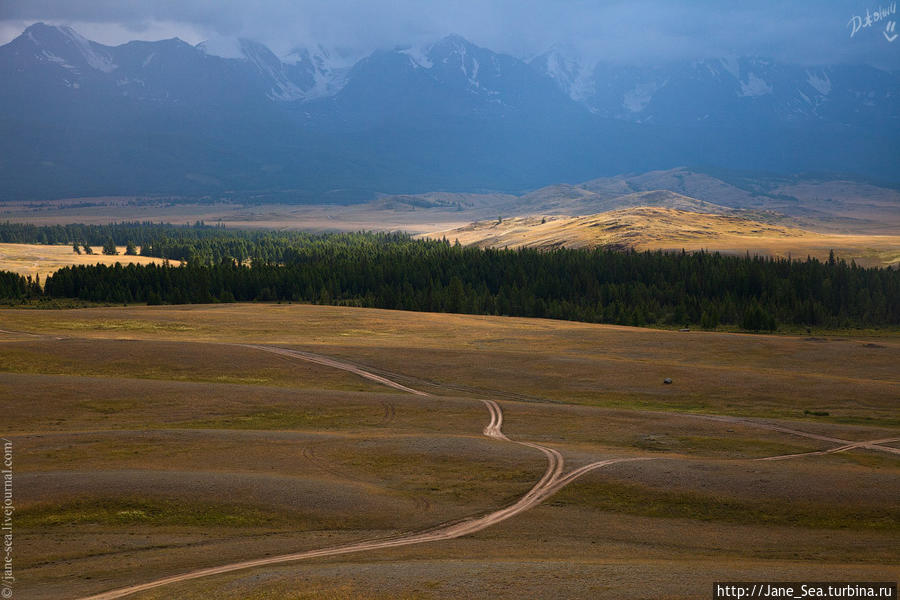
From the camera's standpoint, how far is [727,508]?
37906 millimetres

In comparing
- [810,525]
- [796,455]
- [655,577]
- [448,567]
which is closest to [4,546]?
[448,567]

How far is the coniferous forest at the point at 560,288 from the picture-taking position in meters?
152

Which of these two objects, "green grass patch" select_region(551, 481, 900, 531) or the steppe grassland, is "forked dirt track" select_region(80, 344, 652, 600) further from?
"green grass patch" select_region(551, 481, 900, 531)

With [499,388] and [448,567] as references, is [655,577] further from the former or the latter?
[499,388]

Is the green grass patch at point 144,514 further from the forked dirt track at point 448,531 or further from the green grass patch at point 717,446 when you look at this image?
the green grass patch at point 717,446

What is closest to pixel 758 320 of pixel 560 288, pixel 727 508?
pixel 560 288

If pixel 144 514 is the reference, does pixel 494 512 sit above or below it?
below

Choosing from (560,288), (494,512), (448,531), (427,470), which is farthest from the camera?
(560,288)

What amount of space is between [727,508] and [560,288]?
138 m

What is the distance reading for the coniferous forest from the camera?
500 feet

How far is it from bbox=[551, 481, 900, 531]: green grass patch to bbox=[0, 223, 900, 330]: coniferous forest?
10740 centimetres

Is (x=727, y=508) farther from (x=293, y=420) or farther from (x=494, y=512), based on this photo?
(x=293, y=420)

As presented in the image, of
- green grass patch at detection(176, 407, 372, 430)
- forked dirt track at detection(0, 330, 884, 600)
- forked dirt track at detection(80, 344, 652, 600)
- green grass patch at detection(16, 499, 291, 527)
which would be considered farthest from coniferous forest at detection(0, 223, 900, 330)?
green grass patch at detection(16, 499, 291, 527)

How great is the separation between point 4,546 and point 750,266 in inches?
6667
